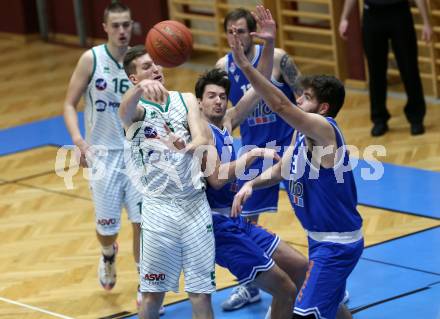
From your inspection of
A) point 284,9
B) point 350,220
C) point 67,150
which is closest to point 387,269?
point 350,220

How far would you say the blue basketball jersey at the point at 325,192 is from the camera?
6402mm

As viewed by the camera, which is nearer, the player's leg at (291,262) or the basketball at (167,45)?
the basketball at (167,45)

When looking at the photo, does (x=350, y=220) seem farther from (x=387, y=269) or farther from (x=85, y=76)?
(x=85, y=76)

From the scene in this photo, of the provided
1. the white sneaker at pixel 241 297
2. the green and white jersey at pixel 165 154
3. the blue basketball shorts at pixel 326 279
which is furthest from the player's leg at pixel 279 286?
the white sneaker at pixel 241 297

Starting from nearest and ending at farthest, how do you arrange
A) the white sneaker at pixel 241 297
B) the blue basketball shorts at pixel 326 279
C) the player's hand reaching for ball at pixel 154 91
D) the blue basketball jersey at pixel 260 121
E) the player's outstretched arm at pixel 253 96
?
1. the player's hand reaching for ball at pixel 154 91
2. the blue basketball shorts at pixel 326 279
3. the player's outstretched arm at pixel 253 96
4. the white sneaker at pixel 241 297
5. the blue basketball jersey at pixel 260 121

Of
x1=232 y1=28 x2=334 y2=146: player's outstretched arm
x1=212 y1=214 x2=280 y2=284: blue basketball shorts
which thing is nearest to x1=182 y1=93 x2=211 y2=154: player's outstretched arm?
x1=232 y1=28 x2=334 y2=146: player's outstretched arm

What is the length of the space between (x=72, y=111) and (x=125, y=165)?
0.59 m

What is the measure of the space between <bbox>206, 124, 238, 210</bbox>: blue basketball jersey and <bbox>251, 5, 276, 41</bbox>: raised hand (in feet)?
2.37

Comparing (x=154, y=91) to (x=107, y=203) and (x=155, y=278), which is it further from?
(x=107, y=203)

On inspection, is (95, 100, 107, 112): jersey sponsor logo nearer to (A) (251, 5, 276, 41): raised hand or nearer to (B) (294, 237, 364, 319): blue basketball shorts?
(A) (251, 5, 276, 41): raised hand

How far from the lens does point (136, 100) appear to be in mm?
6246

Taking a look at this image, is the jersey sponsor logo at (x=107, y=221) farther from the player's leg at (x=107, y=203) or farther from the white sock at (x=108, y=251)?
the white sock at (x=108, y=251)

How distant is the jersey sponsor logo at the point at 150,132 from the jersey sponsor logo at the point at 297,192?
34.9 inches

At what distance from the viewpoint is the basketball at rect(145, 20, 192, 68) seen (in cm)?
697
